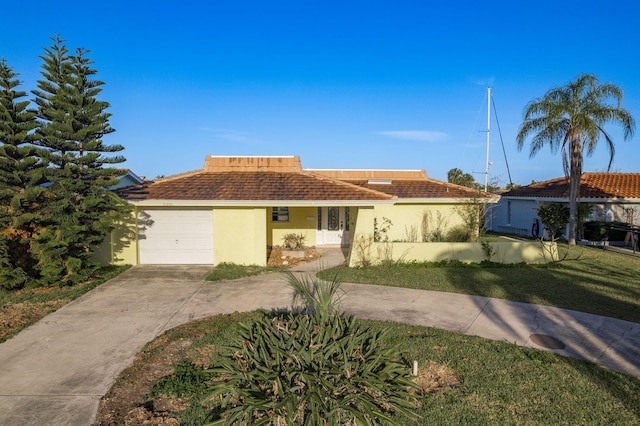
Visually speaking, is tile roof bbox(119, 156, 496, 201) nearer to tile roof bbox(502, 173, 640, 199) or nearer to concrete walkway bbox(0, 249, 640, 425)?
concrete walkway bbox(0, 249, 640, 425)

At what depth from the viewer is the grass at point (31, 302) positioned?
779 cm

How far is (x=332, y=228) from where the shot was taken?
60.3 ft

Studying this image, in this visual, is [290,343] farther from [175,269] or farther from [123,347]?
[175,269]

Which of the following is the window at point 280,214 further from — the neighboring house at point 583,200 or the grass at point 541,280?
the neighboring house at point 583,200

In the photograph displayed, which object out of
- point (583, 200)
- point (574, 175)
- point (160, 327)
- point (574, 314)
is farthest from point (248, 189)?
point (583, 200)

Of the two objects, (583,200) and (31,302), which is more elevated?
(583,200)

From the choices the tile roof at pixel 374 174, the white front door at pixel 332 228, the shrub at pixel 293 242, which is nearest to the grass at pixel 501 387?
the shrub at pixel 293 242

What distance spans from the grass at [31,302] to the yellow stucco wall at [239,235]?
11.5ft

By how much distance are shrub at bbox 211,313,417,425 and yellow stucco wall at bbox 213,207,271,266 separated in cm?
849

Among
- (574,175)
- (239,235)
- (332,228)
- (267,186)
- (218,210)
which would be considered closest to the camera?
(218,210)

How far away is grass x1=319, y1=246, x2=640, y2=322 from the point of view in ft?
30.5

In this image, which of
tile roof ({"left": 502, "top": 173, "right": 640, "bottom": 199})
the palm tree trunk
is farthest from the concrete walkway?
tile roof ({"left": 502, "top": 173, "right": 640, "bottom": 199})

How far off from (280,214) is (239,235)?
4.23 meters

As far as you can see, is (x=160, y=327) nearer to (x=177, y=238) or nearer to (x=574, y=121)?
(x=177, y=238)
